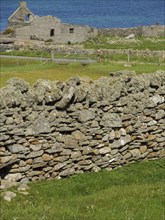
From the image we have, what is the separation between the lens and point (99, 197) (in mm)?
14094

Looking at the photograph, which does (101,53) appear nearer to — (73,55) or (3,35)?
(73,55)

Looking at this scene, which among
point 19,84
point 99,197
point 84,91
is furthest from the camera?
point 84,91

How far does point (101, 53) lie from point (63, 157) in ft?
183

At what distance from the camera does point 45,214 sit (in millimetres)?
11828

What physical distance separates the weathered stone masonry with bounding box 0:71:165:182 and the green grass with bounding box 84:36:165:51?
228 feet

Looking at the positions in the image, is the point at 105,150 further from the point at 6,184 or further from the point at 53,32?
the point at 53,32

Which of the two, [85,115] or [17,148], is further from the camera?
[85,115]

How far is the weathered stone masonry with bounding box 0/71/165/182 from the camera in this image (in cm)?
1577

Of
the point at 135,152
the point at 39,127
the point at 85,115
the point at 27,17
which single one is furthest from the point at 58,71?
the point at 27,17

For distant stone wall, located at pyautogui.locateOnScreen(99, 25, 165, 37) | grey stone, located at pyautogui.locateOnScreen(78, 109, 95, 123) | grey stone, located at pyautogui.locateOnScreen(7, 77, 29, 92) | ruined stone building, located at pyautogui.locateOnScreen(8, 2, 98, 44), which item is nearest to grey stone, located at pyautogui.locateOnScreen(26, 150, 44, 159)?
grey stone, located at pyautogui.locateOnScreen(78, 109, 95, 123)

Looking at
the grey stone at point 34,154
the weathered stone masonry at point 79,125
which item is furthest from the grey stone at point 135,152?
the grey stone at point 34,154

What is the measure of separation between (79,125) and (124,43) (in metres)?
79.8

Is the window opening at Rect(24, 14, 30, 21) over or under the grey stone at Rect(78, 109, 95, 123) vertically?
over

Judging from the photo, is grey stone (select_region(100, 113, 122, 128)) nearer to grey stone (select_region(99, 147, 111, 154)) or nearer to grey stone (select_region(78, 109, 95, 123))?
grey stone (select_region(78, 109, 95, 123))
